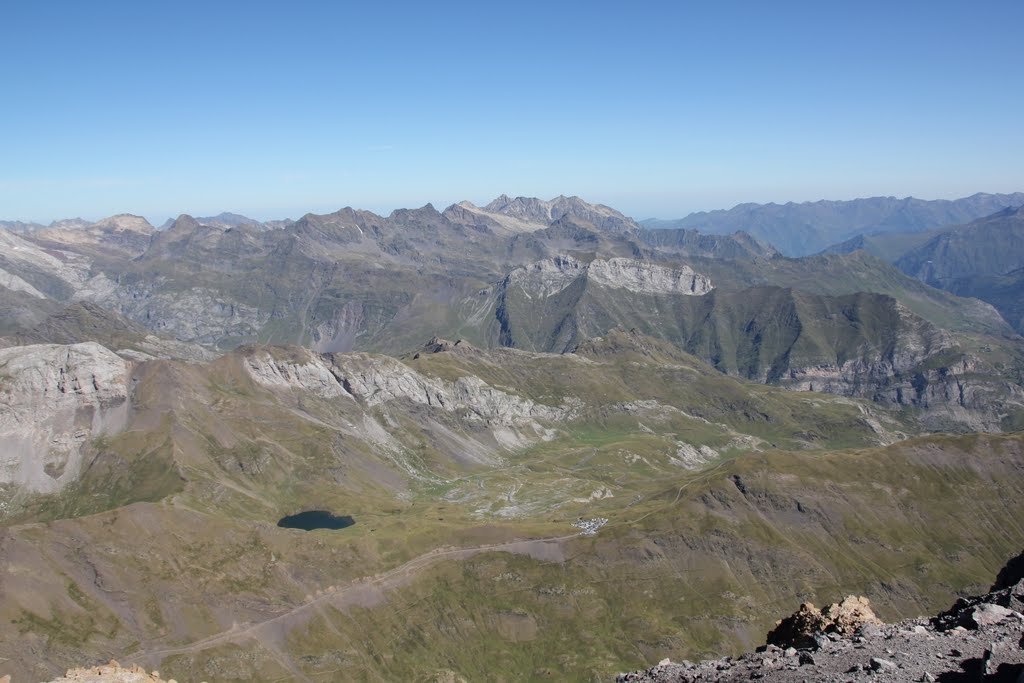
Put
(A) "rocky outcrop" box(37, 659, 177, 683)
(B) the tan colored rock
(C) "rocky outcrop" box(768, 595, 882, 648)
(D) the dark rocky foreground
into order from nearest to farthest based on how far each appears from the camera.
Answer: (D) the dark rocky foreground
(A) "rocky outcrop" box(37, 659, 177, 683)
(B) the tan colored rock
(C) "rocky outcrop" box(768, 595, 882, 648)

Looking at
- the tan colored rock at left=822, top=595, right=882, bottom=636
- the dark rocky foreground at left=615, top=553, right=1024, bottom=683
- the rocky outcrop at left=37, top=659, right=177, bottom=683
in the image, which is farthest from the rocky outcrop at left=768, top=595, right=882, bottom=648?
the rocky outcrop at left=37, top=659, right=177, bottom=683

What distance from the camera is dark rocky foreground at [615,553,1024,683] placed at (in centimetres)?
4764

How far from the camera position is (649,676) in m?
63.9

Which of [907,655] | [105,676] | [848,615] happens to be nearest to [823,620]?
[848,615]

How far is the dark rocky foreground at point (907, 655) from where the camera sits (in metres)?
47.6

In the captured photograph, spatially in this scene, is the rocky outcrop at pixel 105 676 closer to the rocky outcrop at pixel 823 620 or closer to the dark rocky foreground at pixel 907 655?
the dark rocky foreground at pixel 907 655

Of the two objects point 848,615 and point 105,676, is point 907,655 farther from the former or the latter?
point 105,676

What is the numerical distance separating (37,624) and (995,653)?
20260 cm

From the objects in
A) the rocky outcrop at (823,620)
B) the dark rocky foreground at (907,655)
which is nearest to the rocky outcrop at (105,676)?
the dark rocky foreground at (907,655)

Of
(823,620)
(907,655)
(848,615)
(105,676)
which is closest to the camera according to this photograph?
(907,655)

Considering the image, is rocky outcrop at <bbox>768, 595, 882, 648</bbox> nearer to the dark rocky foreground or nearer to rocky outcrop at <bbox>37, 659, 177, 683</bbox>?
the dark rocky foreground

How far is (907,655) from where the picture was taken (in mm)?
52406

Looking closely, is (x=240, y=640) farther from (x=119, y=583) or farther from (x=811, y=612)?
(x=811, y=612)

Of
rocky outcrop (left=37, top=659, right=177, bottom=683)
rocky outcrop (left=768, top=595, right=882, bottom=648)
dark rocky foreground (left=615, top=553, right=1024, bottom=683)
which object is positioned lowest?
rocky outcrop (left=768, top=595, right=882, bottom=648)
